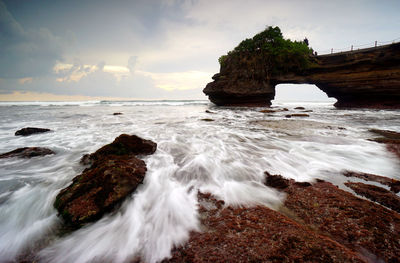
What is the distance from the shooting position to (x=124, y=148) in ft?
11.9

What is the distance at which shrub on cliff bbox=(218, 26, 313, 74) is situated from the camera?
19183 millimetres

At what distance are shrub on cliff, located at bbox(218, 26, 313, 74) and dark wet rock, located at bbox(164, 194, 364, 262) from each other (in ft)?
73.9

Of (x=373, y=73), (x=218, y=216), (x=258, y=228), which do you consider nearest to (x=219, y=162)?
(x=218, y=216)

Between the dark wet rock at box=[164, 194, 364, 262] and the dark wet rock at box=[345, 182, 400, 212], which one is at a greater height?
A: the dark wet rock at box=[164, 194, 364, 262]

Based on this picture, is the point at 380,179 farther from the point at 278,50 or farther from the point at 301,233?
the point at 278,50

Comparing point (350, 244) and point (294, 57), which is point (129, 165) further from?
point (294, 57)

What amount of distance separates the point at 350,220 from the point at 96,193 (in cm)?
283

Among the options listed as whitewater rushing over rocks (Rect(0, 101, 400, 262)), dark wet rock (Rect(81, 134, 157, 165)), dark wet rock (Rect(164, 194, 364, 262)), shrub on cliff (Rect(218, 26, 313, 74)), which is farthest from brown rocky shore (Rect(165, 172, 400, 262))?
shrub on cliff (Rect(218, 26, 313, 74))

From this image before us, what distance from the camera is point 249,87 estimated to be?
66.6 feet

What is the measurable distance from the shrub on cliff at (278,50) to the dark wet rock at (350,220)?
21.7 metres

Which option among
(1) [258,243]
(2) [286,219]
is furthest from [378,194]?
(1) [258,243]

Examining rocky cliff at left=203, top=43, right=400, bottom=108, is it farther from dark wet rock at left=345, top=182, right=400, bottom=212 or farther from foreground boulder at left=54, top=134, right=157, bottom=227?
foreground boulder at left=54, top=134, right=157, bottom=227

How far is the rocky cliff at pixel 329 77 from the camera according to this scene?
1661 cm

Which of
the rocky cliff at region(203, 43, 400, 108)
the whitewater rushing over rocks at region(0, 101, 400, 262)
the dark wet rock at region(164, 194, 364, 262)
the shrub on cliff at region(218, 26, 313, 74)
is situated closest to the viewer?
the dark wet rock at region(164, 194, 364, 262)
